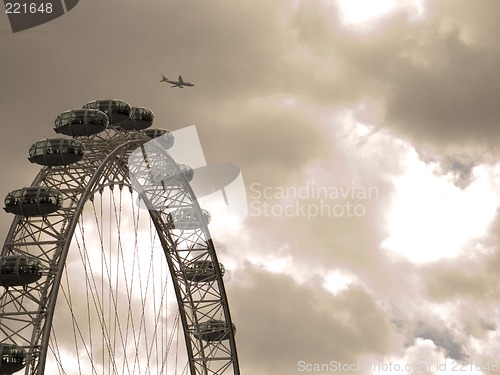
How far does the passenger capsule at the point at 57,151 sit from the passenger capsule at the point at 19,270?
277 inches

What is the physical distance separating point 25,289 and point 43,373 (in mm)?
4972

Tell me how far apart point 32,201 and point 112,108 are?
11604 mm

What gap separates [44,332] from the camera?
60.5 m

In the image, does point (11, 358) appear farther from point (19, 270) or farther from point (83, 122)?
point (83, 122)

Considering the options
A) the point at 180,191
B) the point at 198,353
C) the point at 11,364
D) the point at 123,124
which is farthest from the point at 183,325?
the point at 11,364

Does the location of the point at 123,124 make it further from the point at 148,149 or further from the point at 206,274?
the point at 206,274

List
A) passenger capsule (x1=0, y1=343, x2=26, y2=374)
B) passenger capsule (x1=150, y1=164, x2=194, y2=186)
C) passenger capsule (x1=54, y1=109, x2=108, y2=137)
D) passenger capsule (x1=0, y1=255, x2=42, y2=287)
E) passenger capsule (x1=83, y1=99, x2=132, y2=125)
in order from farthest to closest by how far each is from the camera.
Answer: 1. passenger capsule (x1=150, y1=164, x2=194, y2=186)
2. passenger capsule (x1=83, y1=99, x2=132, y2=125)
3. passenger capsule (x1=54, y1=109, x2=108, y2=137)
4. passenger capsule (x1=0, y1=255, x2=42, y2=287)
5. passenger capsule (x1=0, y1=343, x2=26, y2=374)

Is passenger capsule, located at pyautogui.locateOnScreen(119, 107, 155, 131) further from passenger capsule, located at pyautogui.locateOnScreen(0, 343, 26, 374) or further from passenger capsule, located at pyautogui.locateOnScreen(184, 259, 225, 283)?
passenger capsule, located at pyautogui.locateOnScreen(0, 343, 26, 374)

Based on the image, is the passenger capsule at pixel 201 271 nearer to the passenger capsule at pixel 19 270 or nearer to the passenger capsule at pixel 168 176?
the passenger capsule at pixel 168 176

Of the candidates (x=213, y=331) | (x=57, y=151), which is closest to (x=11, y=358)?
(x=57, y=151)

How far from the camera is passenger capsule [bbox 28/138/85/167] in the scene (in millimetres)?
65625

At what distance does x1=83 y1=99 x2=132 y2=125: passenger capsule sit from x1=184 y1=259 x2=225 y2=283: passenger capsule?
578 inches

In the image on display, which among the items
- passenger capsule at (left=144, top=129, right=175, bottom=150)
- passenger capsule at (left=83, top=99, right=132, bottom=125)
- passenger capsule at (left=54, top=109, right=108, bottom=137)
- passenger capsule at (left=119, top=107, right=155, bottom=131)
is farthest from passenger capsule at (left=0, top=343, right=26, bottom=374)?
passenger capsule at (left=144, top=129, right=175, bottom=150)

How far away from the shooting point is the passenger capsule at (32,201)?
206 ft
